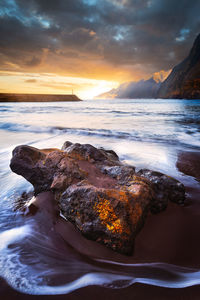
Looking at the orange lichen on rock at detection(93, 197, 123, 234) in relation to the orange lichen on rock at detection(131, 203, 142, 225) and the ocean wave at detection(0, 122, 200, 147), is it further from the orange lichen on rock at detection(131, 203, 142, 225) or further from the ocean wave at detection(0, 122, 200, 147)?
the ocean wave at detection(0, 122, 200, 147)

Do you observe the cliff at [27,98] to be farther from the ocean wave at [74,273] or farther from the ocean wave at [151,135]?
the ocean wave at [74,273]

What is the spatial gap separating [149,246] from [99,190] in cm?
70

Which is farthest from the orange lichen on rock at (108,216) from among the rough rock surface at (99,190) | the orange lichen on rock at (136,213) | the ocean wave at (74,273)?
the ocean wave at (74,273)

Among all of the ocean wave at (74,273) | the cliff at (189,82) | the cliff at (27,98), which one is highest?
the cliff at (189,82)

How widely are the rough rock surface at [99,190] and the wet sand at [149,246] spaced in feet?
0.30

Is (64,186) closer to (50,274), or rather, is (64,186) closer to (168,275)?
(50,274)

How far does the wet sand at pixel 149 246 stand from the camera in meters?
1.14

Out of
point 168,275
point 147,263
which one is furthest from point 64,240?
point 168,275

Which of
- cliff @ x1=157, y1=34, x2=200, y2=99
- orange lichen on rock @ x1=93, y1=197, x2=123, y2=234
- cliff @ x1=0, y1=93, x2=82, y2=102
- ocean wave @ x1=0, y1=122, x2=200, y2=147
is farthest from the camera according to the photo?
cliff @ x1=157, y1=34, x2=200, y2=99

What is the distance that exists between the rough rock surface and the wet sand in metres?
0.09

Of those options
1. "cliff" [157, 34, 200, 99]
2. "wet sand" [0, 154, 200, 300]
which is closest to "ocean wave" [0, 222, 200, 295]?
"wet sand" [0, 154, 200, 300]

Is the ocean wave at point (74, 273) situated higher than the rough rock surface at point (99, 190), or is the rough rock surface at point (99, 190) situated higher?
the rough rock surface at point (99, 190)

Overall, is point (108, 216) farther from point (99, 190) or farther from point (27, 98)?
point (27, 98)

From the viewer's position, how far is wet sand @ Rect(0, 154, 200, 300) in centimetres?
114
